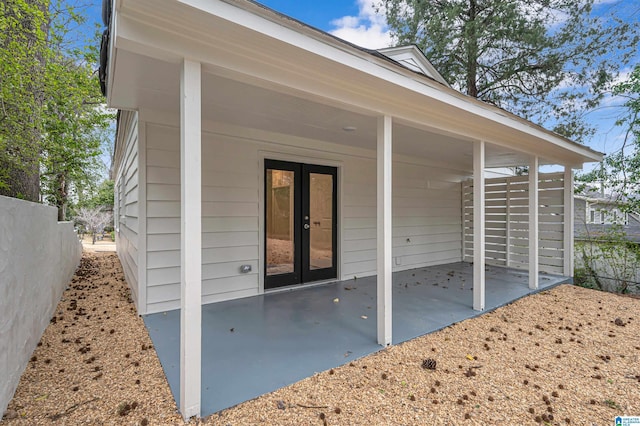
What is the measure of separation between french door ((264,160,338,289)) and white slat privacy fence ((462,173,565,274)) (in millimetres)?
4132

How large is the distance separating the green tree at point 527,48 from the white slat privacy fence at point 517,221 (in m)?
2.41

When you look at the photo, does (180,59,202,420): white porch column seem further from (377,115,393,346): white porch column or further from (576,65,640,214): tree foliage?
(576,65,640,214): tree foliage

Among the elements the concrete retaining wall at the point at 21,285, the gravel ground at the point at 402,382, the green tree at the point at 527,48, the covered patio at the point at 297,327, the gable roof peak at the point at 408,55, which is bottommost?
the gravel ground at the point at 402,382

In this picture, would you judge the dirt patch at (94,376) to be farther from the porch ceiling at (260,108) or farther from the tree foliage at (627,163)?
the tree foliage at (627,163)

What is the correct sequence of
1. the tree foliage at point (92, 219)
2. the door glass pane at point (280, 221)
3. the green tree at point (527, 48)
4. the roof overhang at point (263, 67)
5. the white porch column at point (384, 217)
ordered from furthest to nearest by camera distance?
the tree foliage at point (92, 219) < the green tree at point (527, 48) < the door glass pane at point (280, 221) < the white porch column at point (384, 217) < the roof overhang at point (263, 67)

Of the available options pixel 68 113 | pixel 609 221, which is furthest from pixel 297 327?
pixel 609 221

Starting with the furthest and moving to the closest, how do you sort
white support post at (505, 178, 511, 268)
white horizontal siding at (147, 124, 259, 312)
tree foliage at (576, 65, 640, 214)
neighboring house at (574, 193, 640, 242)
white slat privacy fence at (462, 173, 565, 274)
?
white support post at (505, 178, 511, 268)
white slat privacy fence at (462, 173, 565, 274)
neighboring house at (574, 193, 640, 242)
tree foliage at (576, 65, 640, 214)
white horizontal siding at (147, 124, 259, 312)

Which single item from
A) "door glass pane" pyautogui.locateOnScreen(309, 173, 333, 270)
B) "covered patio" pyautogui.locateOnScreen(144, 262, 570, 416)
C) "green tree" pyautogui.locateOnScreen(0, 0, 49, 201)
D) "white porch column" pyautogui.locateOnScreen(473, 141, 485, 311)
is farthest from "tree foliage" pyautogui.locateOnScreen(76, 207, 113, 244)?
"white porch column" pyautogui.locateOnScreen(473, 141, 485, 311)

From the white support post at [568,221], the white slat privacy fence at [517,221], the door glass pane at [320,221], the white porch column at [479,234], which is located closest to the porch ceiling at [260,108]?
the white porch column at [479,234]

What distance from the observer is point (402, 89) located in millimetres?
2803

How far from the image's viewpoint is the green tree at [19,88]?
3430mm

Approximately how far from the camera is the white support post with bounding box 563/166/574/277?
5.91 metres

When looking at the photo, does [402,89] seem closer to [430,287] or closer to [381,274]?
[381,274]

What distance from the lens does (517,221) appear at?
6.81 m
